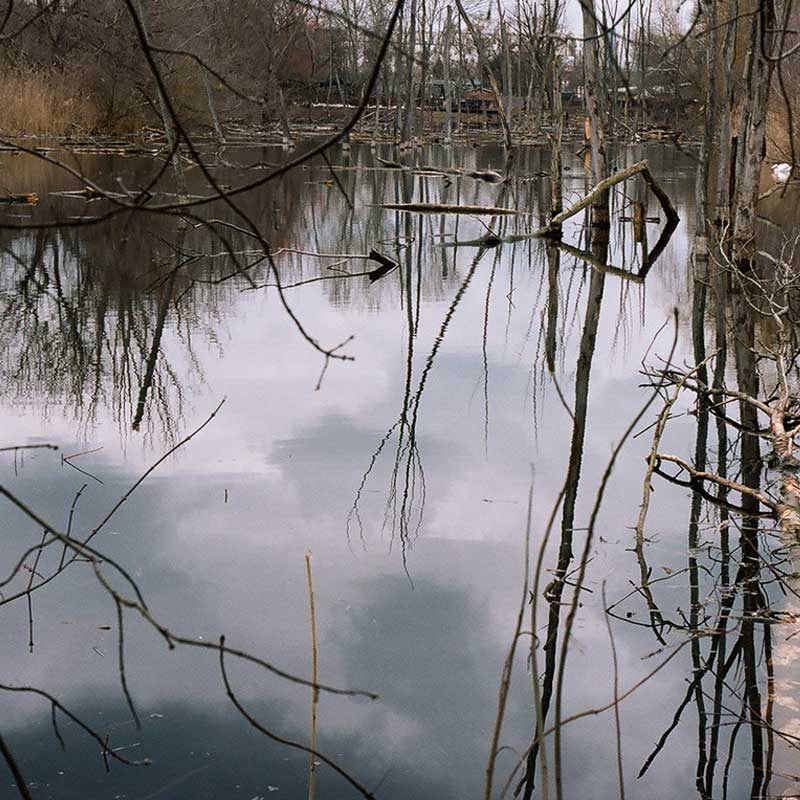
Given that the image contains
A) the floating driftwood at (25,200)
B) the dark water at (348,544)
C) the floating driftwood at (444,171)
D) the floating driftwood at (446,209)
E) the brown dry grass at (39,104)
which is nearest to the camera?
the dark water at (348,544)

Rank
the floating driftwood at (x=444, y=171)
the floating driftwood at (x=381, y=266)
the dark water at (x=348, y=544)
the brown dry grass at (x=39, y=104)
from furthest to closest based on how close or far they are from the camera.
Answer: the brown dry grass at (x=39, y=104) → the floating driftwood at (x=381, y=266) → the floating driftwood at (x=444, y=171) → the dark water at (x=348, y=544)

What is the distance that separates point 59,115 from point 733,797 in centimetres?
2374

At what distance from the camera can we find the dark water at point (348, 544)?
8.33 ft

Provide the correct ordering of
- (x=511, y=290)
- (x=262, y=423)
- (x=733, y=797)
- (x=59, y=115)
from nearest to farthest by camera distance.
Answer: (x=733, y=797)
(x=262, y=423)
(x=511, y=290)
(x=59, y=115)

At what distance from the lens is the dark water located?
254 centimetres

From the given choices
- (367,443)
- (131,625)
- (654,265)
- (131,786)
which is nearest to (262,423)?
(367,443)

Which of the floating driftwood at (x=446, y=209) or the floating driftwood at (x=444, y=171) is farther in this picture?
the floating driftwood at (x=446, y=209)

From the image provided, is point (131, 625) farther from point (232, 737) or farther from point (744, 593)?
point (744, 593)

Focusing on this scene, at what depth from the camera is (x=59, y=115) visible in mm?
24016

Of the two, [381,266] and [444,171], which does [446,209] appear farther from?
[444,171]

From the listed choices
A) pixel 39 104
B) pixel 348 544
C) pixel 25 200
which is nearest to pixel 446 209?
pixel 25 200

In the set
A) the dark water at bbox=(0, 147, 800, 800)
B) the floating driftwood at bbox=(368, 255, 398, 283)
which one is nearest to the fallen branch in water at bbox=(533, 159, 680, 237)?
the dark water at bbox=(0, 147, 800, 800)

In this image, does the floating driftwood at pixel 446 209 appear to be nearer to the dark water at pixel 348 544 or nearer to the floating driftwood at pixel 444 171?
the floating driftwood at pixel 444 171

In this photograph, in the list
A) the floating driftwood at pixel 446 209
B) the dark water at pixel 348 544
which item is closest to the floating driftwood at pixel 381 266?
the dark water at pixel 348 544
